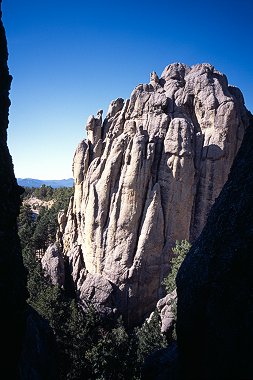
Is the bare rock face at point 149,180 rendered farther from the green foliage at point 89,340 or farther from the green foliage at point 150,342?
the green foliage at point 150,342

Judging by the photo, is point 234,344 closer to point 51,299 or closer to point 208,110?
point 51,299

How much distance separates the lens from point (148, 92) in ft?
135

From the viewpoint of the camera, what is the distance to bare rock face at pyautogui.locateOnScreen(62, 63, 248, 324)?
34.6 meters

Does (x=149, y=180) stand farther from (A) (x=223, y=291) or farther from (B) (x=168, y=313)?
(A) (x=223, y=291)

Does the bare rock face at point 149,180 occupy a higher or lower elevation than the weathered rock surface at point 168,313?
higher

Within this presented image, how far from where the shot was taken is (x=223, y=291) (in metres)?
7.94

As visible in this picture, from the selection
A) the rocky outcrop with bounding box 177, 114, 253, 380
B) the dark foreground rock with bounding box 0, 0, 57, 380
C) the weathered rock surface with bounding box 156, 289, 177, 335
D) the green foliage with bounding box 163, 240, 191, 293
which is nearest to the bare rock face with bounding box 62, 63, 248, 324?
the green foliage with bounding box 163, 240, 191, 293

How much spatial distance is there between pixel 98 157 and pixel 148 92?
11952 millimetres

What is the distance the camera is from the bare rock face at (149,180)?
34.6m

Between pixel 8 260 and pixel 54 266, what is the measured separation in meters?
28.7

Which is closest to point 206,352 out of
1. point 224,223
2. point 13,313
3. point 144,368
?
point 224,223

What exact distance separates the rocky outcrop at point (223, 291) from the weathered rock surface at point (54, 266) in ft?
92.4

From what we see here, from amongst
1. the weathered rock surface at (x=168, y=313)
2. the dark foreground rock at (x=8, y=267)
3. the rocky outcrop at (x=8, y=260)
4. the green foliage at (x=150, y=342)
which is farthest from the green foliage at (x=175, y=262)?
the rocky outcrop at (x=8, y=260)

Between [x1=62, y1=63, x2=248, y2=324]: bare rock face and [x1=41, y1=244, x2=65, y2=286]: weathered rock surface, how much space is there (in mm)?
1745
